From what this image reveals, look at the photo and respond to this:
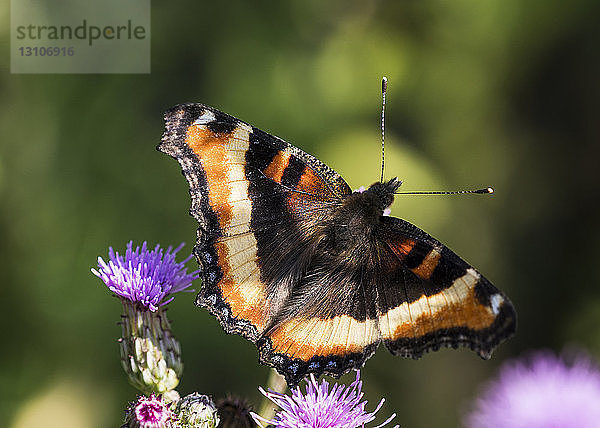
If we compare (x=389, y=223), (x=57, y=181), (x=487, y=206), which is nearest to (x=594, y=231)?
(x=487, y=206)

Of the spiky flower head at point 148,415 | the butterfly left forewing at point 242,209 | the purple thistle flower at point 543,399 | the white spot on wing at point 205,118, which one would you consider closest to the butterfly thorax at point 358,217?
the butterfly left forewing at point 242,209

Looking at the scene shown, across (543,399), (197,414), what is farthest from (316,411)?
(543,399)

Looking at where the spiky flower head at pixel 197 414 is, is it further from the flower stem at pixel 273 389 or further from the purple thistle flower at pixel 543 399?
the purple thistle flower at pixel 543 399

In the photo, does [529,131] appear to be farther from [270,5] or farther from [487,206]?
[270,5]

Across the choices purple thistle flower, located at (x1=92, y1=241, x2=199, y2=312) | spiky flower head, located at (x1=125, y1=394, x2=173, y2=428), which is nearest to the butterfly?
purple thistle flower, located at (x1=92, y1=241, x2=199, y2=312)

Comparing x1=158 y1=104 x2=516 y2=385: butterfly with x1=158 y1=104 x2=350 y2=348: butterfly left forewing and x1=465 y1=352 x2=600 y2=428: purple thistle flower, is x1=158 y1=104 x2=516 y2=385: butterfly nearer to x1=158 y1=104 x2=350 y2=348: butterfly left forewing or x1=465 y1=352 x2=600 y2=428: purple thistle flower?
x1=158 y1=104 x2=350 y2=348: butterfly left forewing

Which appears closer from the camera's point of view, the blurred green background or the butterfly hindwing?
the butterfly hindwing
